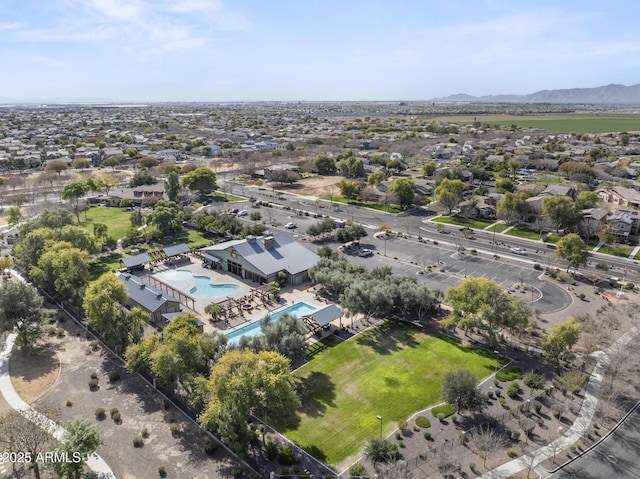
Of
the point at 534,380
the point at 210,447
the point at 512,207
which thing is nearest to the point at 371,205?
the point at 512,207

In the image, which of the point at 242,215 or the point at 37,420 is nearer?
the point at 37,420

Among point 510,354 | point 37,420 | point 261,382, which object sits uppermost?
point 261,382

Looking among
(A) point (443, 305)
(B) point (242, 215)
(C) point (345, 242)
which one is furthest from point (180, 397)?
(B) point (242, 215)

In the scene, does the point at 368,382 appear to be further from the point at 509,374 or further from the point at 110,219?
the point at 110,219

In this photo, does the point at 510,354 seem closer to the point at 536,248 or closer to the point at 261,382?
the point at 261,382

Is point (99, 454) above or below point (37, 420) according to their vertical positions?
below

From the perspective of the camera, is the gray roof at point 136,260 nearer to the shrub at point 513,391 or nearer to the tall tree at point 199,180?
the tall tree at point 199,180
